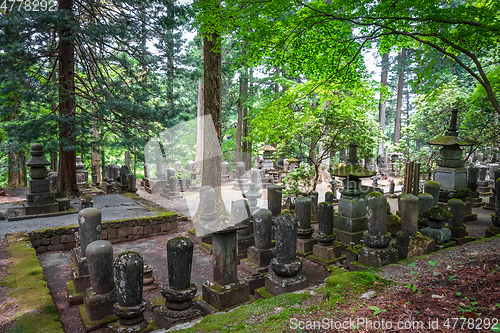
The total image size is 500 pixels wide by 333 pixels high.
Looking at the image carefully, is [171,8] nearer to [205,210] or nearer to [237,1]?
[237,1]

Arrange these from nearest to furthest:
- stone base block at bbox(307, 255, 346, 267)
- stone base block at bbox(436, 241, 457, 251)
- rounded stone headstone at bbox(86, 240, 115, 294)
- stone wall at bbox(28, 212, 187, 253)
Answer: rounded stone headstone at bbox(86, 240, 115, 294) < stone base block at bbox(436, 241, 457, 251) < stone base block at bbox(307, 255, 346, 267) < stone wall at bbox(28, 212, 187, 253)

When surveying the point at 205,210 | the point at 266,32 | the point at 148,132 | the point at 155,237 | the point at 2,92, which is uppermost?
the point at 266,32

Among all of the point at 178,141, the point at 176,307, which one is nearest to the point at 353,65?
the point at 176,307

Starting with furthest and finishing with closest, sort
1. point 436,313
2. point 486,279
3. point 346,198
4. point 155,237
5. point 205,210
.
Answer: point 155,237
point 346,198
point 205,210
point 486,279
point 436,313

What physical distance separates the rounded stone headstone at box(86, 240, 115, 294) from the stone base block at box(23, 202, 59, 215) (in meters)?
6.11

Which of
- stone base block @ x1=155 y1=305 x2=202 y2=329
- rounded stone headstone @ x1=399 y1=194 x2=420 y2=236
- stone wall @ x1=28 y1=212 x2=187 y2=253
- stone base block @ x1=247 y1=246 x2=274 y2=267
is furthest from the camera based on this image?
stone wall @ x1=28 y1=212 x2=187 y2=253

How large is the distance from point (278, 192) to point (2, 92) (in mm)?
8913

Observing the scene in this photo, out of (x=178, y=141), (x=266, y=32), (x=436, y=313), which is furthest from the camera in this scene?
(x=178, y=141)

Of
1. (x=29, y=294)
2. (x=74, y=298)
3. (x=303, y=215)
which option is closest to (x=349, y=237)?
(x=303, y=215)

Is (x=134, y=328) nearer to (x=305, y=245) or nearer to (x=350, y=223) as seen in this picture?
(x=305, y=245)

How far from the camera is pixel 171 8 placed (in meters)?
9.82

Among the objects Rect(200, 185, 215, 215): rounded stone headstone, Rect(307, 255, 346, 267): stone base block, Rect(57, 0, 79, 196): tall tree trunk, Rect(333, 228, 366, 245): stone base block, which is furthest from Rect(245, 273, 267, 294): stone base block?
Rect(57, 0, 79, 196): tall tree trunk

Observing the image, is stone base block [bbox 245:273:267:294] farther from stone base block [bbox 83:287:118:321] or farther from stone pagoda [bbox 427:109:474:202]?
stone pagoda [bbox 427:109:474:202]

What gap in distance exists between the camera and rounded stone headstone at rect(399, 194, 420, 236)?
5.34 m
